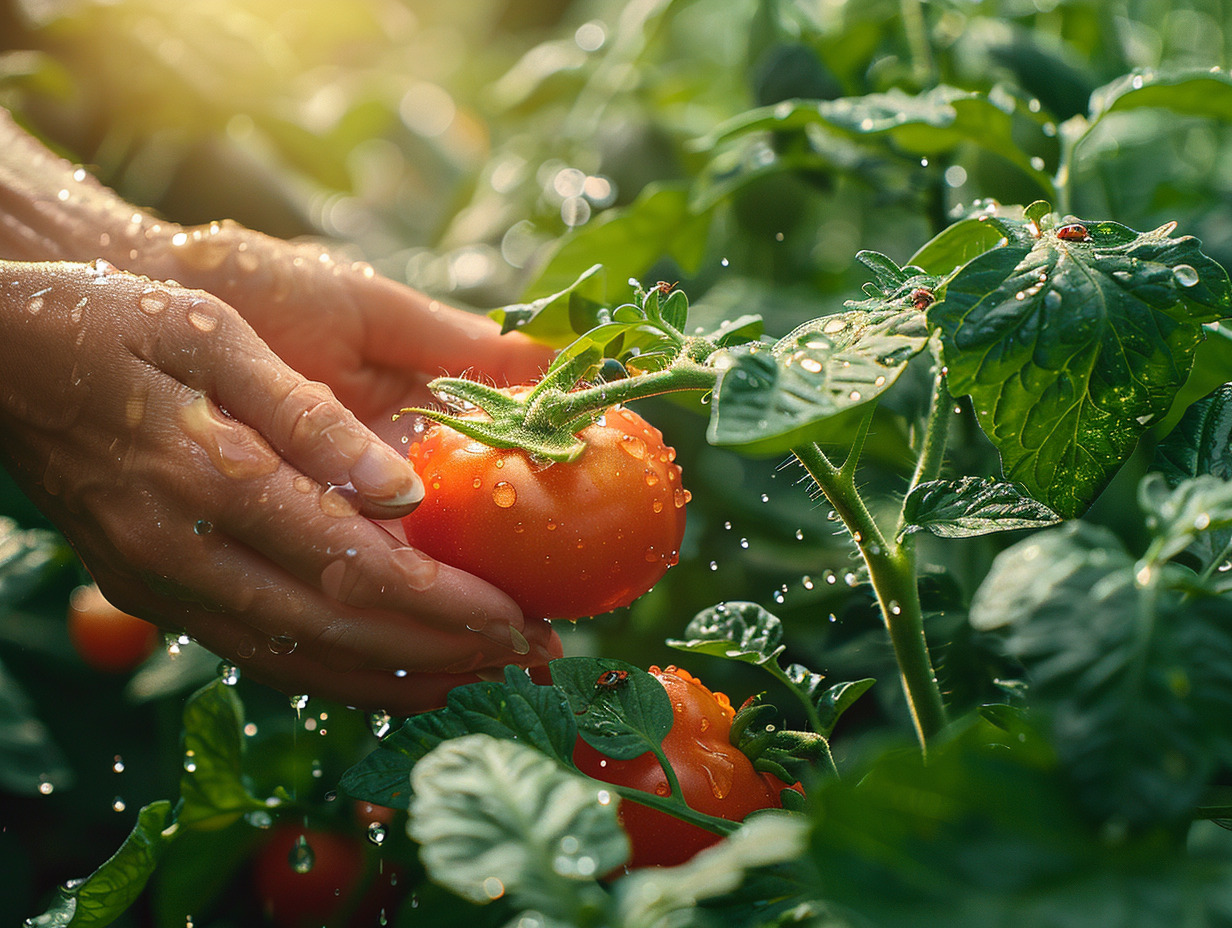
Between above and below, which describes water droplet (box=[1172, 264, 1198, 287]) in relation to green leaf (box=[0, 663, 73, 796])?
above

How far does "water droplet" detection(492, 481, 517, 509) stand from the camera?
19.6 inches

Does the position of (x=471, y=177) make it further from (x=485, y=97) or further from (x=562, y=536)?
(x=562, y=536)

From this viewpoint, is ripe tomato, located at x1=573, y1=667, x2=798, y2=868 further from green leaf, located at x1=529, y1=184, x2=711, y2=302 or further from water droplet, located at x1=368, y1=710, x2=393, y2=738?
green leaf, located at x1=529, y1=184, x2=711, y2=302

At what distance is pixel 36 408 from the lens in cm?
60

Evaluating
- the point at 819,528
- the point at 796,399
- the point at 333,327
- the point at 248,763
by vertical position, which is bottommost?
the point at 248,763

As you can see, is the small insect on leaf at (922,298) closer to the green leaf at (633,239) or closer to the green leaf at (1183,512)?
the green leaf at (1183,512)

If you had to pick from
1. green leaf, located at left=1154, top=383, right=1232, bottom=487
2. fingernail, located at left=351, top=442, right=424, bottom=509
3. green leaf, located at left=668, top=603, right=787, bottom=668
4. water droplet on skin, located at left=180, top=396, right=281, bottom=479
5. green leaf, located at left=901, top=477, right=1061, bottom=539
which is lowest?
green leaf, located at left=668, top=603, right=787, bottom=668

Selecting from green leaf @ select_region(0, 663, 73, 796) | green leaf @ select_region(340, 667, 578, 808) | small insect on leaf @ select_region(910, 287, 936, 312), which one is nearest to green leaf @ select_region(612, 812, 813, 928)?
green leaf @ select_region(340, 667, 578, 808)

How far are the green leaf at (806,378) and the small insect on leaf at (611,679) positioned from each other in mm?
175

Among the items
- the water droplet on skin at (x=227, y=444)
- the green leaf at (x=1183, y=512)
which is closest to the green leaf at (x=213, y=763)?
the water droplet on skin at (x=227, y=444)

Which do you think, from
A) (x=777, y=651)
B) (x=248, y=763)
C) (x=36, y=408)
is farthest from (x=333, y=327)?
(x=777, y=651)

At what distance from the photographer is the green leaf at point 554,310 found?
0.53 metres

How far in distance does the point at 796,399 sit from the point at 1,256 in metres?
0.78

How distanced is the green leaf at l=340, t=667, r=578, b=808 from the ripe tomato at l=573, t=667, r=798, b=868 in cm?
6
